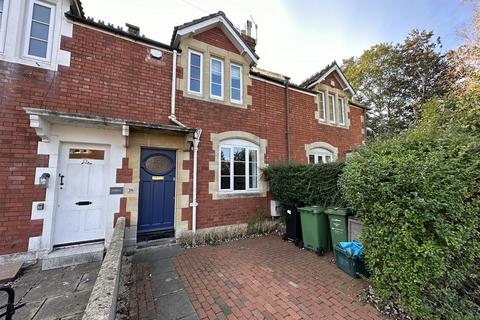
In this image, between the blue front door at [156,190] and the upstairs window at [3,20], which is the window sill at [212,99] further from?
the upstairs window at [3,20]

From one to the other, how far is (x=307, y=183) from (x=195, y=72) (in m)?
5.22

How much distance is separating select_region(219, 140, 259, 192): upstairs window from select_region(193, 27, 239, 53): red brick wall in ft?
11.6

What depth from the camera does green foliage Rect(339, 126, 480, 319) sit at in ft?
8.62

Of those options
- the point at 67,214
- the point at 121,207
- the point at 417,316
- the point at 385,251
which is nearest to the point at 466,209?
the point at 385,251

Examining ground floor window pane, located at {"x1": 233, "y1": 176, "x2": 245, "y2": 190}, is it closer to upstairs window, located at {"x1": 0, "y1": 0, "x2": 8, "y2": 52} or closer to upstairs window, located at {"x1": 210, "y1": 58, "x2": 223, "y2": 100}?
upstairs window, located at {"x1": 210, "y1": 58, "x2": 223, "y2": 100}

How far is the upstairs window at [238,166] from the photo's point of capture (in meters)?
7.05

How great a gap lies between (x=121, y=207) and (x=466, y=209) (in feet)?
22.3

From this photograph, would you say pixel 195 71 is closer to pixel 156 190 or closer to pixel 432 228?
pixel 156 190

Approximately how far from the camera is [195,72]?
22.4ft

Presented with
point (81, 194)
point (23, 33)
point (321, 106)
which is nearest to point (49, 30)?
point (23, 33)

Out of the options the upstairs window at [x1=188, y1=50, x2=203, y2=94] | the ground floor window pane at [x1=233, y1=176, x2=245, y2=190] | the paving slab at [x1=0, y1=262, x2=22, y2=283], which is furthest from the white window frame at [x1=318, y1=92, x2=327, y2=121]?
the paving slab at [x1=0, y1=262, x2=22, y2=283]

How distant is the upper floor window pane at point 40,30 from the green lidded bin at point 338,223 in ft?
26.5

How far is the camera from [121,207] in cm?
539

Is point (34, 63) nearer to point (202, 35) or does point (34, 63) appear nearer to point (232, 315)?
point (202, 35)
